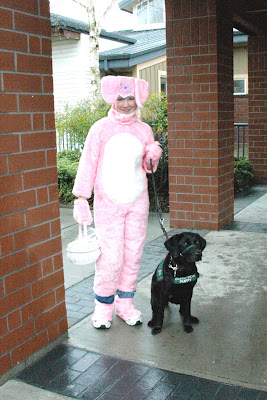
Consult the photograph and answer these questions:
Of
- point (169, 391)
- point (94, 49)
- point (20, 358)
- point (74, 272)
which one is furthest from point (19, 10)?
point (94, 49)

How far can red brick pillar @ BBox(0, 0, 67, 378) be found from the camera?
9.68 feet

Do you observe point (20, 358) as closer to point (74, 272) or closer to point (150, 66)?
point (74, 272)

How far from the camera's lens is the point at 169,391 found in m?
2.88

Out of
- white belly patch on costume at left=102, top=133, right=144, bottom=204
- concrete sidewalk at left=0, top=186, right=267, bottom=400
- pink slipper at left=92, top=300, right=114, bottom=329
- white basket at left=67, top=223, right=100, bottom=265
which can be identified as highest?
white belly patch on costume at left=102, top=133, right=144, bottom=204

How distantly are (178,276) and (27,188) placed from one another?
A: 1.21 metres

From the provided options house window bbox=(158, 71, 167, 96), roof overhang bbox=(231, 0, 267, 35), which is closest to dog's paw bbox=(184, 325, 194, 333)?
roof overhang bbox=(231, 0, 267, 35)

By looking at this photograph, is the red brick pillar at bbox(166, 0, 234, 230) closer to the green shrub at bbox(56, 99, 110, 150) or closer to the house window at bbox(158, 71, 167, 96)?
the green shrub at bbox(56, 99, 110, 150)

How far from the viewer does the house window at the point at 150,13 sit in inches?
875

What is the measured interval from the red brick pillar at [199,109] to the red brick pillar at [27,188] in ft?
11.2

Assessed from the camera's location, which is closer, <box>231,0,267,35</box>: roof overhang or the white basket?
the white basket

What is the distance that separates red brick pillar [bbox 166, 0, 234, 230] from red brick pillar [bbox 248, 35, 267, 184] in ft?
11.8

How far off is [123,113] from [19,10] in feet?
3.34

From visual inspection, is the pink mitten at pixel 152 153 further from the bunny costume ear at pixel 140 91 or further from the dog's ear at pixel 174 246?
the dog's ear at pixel 174 246

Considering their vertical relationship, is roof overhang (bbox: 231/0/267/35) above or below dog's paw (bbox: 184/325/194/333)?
above
